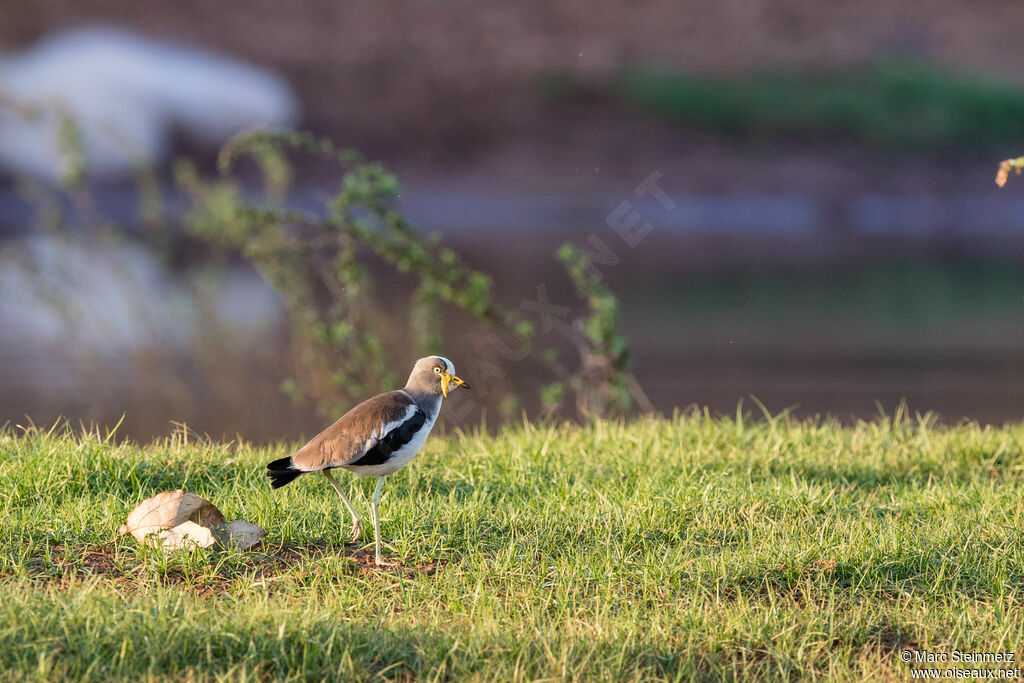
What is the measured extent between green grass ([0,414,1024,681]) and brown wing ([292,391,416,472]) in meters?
0.46

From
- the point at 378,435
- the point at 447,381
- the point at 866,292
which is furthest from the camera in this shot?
the point at 866,292

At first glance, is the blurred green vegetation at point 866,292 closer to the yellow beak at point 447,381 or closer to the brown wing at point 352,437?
the yellow beak at point 447,381

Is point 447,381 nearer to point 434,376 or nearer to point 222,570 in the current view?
point 434,376

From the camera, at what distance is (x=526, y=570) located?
4.20 m

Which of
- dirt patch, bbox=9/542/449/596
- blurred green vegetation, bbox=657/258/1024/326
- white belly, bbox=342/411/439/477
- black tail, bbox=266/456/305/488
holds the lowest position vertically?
dirt patch, bbox=9/542/449/596

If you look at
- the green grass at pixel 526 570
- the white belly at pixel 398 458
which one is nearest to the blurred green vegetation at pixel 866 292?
the green grass at pixel 526 570

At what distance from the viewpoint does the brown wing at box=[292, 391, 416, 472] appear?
3.88m

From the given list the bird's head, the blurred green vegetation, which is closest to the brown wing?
the bird's head

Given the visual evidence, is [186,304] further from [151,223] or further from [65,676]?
[65,676]

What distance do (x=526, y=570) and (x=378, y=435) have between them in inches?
31.8

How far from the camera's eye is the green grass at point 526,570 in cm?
344

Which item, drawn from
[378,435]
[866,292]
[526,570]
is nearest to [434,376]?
[378,435]

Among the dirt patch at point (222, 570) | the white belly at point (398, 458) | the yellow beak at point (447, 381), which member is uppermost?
the yellow beak at point (447, 381)

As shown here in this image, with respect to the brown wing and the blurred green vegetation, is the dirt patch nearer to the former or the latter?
the brown wing
